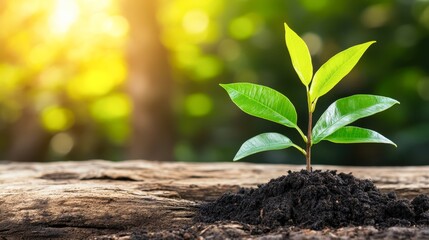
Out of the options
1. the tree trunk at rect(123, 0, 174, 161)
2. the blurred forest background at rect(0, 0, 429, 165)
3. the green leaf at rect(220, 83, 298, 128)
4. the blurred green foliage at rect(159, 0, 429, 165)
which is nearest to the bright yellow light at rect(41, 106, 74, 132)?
the blurred forest background at rect(0, 0, 429, 165)

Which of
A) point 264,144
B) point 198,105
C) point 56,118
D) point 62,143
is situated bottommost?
point 264,144

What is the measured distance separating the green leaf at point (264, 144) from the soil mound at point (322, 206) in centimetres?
7

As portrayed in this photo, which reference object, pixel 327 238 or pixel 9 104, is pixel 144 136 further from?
pixel 327 238

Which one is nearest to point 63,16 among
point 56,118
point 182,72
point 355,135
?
point 56,118

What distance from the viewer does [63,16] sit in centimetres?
Result: 455

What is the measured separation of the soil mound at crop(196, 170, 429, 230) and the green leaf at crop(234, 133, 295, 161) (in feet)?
0.23

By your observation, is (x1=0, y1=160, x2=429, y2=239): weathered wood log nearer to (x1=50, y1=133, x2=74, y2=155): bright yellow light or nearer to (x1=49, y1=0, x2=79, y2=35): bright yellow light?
(x1=49, y1=0, x2=79, y2=35): bright yellow light

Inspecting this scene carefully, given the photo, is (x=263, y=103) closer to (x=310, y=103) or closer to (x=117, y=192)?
(x=310, y=103)

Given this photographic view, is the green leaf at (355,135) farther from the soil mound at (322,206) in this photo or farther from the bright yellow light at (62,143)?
the bright yellow light at (62,143)

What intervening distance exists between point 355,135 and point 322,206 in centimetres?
18

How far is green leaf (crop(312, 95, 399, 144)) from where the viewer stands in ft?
4.34

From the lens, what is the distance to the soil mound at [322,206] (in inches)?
49.1

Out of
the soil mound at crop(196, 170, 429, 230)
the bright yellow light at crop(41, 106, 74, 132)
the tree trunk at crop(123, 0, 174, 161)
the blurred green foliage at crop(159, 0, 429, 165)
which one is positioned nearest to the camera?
the soil mound at crop(196, 170, 429, 230)

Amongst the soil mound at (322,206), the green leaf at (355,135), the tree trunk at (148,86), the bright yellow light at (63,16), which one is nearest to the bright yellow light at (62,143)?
the bright yellow light at (63,16)
